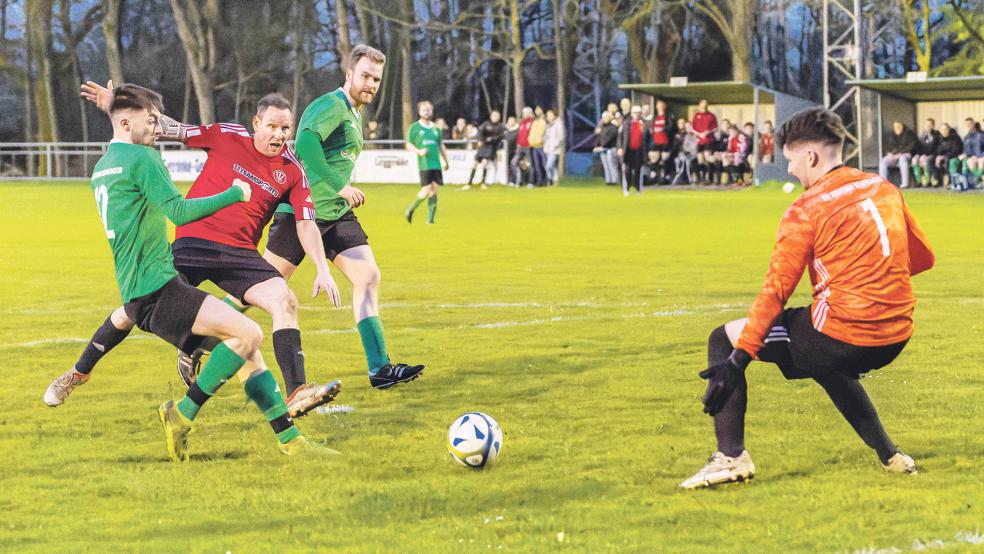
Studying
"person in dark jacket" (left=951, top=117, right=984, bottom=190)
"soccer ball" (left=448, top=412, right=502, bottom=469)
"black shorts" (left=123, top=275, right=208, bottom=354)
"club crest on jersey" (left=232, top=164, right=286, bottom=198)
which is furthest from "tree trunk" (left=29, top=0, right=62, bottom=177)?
"soccer ball" (left=448, top=412, right=502, bottom=469)

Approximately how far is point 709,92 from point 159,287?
3083 cm

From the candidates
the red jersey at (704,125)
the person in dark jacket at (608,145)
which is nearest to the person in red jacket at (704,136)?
the red jersey at (704,125)

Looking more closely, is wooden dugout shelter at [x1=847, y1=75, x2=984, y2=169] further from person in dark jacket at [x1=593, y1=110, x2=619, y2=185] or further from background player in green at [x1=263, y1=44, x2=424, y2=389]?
background player in green at [x1=263, y1=44, x2=424, y2=389]

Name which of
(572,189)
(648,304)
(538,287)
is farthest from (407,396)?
(572,189)

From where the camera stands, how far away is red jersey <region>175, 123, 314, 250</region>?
701 centimetres

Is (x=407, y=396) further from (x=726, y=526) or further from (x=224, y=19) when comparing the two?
(x=224, y=19)

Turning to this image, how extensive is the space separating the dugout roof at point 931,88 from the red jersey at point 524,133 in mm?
7520

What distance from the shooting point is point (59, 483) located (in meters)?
5.42

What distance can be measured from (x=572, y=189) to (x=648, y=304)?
23373 mm

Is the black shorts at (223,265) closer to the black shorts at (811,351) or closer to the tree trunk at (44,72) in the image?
the black shorts at (811,351)

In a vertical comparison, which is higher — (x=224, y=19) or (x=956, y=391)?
(x=224, y=19)

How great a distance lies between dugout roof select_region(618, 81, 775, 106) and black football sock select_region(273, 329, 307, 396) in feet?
90.1

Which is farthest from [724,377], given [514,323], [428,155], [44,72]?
[44,72]

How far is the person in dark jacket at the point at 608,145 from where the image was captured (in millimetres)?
33688
